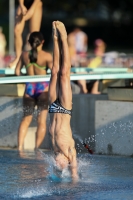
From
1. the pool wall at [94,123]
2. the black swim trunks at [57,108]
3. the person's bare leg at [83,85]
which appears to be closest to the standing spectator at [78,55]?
the person's bare leg at [83,85]

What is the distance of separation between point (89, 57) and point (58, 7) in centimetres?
3393

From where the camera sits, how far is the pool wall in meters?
10.7

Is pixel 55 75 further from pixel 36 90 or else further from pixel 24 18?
pixel 24 18

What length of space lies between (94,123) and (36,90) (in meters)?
1.01

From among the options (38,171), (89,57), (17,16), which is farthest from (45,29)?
(38,171)

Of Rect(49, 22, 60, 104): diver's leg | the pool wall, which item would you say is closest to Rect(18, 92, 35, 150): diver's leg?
the pool wall

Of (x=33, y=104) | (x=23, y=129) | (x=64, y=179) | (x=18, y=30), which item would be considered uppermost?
(x=18, y=30)

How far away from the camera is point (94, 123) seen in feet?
37.3

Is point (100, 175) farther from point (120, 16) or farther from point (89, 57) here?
point (120, 16)

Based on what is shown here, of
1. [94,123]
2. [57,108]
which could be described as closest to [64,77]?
[57,108]

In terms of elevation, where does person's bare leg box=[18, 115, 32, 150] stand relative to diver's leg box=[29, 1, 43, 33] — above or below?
below

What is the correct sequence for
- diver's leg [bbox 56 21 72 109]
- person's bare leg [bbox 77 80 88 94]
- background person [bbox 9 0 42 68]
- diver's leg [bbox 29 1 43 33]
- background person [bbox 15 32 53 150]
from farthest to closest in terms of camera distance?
person's bare leg [bbox 77 80 88 94]
diver's leg [bbox 29 1 43 33]
background person [bbox 9 0 42 68]
background person [bbox 15 32 53 150]
diver's leg [bbox 56 21 72 109]

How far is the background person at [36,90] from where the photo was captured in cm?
1144

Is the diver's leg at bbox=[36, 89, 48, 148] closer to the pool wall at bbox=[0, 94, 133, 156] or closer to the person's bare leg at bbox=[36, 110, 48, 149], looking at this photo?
the person's bare leg at bbox=[36, 110, 48, 149]
